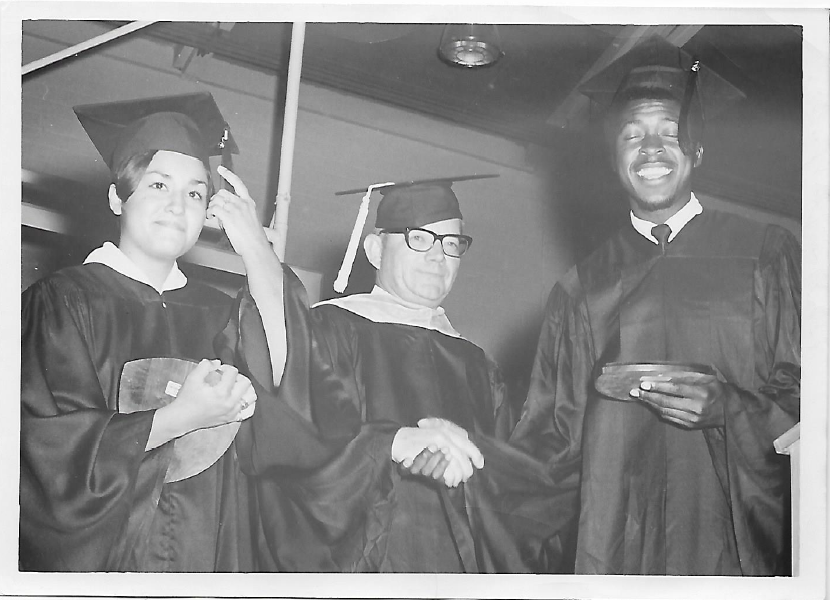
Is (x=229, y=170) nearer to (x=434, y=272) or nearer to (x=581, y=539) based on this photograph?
(x=434, y=272)

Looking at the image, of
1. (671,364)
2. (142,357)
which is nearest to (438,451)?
(671,364)

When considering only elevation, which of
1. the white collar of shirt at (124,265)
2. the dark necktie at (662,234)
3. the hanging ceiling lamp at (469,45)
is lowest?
the white collar of shirt at (124,265)

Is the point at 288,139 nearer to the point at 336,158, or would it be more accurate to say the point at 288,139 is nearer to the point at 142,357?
the point at 336,158

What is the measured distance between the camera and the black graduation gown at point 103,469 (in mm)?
4305

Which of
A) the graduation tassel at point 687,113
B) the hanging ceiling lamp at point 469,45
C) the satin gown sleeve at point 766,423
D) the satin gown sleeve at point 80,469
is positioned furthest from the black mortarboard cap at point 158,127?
the satin gown sleeve at point 766,423

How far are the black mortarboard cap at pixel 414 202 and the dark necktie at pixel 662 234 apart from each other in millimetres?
685

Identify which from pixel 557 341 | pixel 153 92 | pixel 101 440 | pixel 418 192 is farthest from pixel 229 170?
pixel 557 341

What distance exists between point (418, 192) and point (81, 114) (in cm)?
136

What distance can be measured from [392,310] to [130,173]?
1158mm

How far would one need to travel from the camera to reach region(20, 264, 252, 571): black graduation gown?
4.30 m

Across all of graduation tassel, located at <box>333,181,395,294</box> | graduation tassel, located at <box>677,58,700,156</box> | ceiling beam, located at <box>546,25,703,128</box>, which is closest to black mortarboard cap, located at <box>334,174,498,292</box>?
graduation tassel, located at <box>333,181,395,294</box>

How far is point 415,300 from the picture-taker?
4.59 meters

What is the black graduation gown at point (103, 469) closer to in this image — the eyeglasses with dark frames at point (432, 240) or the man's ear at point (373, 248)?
the man's ear at point (373, 248)

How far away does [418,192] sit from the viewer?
461 cm
